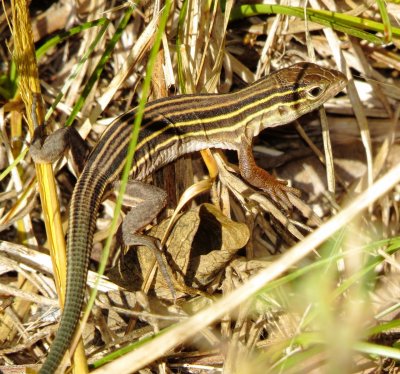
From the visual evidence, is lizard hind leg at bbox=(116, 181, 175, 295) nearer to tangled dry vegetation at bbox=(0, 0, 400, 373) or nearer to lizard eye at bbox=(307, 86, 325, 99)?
tangled dry vegetation at bbox=(0, 0, 400, 373)

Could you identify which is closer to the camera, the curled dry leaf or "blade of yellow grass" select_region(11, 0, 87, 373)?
"blade of yellow grass" select_region(11, 0, 87, 373)

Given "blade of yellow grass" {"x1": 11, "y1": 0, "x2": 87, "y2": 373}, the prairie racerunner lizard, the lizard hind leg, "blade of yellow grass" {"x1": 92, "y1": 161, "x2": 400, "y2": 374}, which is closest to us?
"blade of yellow grass" {"x1": 92, "y1": 161, "x2": 400, "y2": 374}

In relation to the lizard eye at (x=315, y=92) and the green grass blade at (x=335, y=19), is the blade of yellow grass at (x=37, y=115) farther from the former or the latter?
the lizard eye at (x=315, y=92)

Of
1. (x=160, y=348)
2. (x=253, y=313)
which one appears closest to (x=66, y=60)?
(x=253, y=313)

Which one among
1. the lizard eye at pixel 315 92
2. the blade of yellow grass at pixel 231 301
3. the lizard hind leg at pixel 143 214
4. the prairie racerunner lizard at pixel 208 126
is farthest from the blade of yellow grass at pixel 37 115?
the lizard eye at pixel 315 92

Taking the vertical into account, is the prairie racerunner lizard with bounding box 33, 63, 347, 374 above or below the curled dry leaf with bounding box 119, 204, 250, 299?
above

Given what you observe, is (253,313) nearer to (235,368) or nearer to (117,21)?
(235,368)

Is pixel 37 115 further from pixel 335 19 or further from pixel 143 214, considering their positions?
pixel 335 19

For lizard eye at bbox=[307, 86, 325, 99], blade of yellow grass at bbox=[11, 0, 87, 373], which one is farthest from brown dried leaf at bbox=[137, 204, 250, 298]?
lizard eye at bbox=[307, 86, 325, 99]
